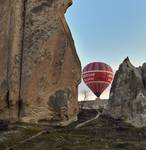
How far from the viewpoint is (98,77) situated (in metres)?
46.0

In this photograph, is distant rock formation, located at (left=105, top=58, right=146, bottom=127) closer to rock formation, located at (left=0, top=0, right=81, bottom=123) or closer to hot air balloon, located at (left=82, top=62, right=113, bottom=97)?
rock formation, located at (left=0, top=0, right=81, bottom=123)

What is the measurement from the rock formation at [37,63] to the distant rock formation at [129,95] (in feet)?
9.73

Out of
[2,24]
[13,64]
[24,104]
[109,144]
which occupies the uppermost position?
[2,24]

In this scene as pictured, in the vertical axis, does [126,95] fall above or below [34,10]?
below

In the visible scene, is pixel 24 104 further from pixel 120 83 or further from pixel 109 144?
pixel 120 83

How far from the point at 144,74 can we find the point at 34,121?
7.40m

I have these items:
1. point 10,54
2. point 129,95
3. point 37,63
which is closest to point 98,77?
point 129,95

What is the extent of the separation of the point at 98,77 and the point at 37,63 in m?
26.9

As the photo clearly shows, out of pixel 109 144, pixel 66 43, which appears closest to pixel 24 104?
pixel 66 43

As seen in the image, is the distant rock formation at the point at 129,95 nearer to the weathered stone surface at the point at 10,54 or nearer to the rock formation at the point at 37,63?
the rock formation at the point at 37,63

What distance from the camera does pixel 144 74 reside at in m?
24.3

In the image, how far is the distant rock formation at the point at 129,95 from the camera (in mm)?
21994

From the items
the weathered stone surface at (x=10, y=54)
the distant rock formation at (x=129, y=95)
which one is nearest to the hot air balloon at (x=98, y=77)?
the distant rock formation at (x=129, y=95)

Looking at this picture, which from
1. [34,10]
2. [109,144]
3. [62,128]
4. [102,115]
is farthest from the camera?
[102,115]
